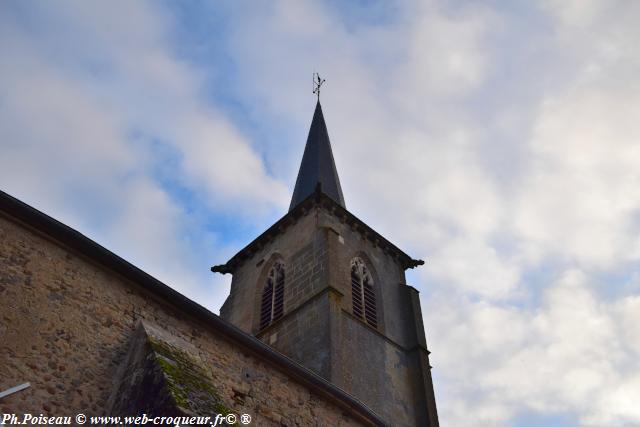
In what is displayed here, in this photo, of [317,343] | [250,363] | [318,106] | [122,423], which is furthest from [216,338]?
[318,106]

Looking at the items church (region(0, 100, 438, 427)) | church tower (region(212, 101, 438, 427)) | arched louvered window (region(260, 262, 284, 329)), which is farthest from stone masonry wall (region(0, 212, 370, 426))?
arched louvered window (region(260, 262, 284, 329))

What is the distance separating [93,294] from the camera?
647cm

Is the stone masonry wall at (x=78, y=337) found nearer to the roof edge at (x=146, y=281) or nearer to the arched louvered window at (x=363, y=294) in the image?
the roof edge at (x=146, y=281)

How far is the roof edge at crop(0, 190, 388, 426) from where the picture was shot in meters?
6.23

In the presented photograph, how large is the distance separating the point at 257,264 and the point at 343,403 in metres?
8.86

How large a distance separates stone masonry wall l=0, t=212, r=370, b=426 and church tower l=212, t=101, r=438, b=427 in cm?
448

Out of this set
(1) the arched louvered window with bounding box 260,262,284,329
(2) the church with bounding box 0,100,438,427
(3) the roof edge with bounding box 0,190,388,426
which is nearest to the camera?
(2) the church with bounding box 0,100,438,427

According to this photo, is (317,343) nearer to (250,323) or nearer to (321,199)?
(250,323)

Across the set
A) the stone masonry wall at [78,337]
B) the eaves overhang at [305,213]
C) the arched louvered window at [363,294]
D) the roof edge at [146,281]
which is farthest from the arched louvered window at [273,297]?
the stone masonry wall at [78,337]

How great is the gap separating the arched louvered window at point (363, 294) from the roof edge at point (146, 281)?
6070 millimetres

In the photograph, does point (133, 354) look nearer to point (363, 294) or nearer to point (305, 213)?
point (363, 294)

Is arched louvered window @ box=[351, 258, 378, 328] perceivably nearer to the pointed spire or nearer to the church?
the church

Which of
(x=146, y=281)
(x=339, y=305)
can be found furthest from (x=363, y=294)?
(x=146, y=281)

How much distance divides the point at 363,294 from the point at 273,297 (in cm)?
252
